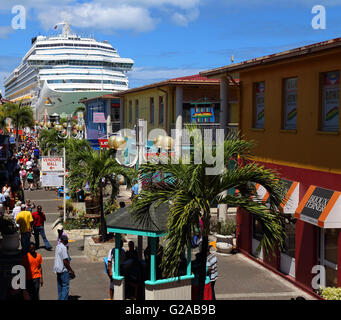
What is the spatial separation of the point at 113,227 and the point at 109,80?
82.2m

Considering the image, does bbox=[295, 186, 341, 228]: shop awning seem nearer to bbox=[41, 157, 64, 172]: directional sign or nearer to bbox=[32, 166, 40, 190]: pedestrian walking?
bbox=[41, 157, 64, 172]: directional sign

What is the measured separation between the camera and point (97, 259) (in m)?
15.5

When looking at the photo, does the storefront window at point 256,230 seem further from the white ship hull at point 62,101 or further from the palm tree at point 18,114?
the white ship hull at point 62,101

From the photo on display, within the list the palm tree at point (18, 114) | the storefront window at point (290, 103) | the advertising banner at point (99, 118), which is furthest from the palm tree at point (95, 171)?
the palm tree at point (18, 114)

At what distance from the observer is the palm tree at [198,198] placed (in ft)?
28.1

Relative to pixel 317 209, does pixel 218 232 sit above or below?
below

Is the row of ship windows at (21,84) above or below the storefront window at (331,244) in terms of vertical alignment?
above

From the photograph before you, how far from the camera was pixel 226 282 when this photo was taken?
1327 centimetres

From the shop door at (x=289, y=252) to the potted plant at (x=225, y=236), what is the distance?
2763mm

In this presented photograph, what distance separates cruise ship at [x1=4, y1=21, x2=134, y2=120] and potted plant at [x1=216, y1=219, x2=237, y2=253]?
66.0 m

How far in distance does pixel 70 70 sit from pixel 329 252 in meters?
84.2

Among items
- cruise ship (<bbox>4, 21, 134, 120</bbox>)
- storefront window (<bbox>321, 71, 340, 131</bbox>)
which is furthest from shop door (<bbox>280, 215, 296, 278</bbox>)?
cruise ship (<bbox>4, 21, 134, 120</bbox>)

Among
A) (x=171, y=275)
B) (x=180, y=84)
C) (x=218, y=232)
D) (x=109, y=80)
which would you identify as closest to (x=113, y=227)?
(x=171, y=275)

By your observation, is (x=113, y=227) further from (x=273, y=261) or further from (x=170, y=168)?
(x=273, y=261)
